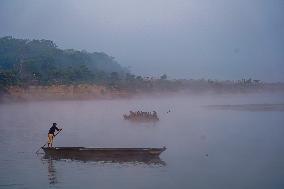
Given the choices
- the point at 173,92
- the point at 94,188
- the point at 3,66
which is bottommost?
the point at 94,188

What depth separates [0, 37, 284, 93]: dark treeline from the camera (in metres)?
53.1

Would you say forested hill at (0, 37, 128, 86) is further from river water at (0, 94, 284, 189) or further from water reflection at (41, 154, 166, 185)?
water reflection at (41, 154, 166, 185)

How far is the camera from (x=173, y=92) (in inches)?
2692

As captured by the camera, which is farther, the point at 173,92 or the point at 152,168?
the point at 173,92

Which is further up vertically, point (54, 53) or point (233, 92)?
point (54, 53)

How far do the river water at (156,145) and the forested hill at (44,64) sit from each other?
319 inches

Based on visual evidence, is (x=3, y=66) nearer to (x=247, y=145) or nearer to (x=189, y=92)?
(x=189, y=92)

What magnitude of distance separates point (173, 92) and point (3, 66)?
26489 millimetres

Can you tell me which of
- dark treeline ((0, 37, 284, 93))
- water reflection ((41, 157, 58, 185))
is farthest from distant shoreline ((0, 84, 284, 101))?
water reflection ((41, 157, 58, 185))

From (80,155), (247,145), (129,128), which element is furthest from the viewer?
(129,128)

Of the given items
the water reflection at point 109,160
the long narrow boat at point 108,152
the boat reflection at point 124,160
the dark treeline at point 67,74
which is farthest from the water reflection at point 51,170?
the dark treeline at point 67,74

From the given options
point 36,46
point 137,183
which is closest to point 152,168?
point 137,183

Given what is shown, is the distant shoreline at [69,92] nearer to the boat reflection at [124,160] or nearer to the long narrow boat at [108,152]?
the long narrow boat at [108,152]

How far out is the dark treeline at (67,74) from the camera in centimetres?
5306
